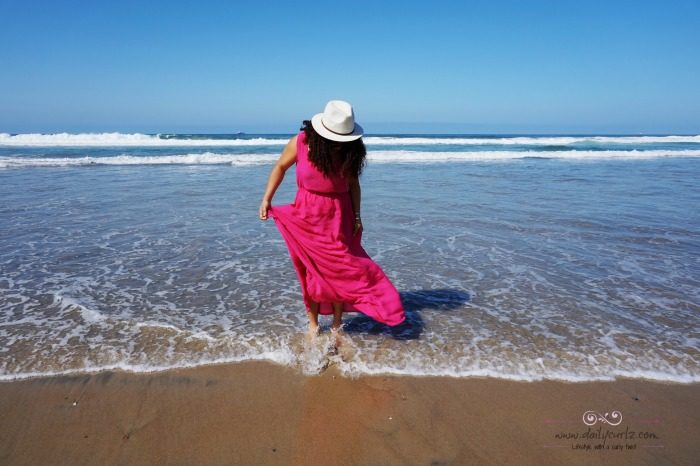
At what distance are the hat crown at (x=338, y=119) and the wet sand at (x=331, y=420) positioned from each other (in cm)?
175

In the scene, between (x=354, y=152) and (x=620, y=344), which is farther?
(x=620, y=344)

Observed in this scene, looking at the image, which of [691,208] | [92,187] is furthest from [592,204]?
[92,187]

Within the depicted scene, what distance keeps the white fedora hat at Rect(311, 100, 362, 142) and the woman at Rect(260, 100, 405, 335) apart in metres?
0.02

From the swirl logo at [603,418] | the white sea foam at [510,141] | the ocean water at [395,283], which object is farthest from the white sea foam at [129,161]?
the swirl logo at [603,418]

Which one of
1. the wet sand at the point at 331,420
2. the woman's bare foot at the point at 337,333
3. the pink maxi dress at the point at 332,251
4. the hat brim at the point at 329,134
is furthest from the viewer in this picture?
the woman's bare foot at the point at 337,333

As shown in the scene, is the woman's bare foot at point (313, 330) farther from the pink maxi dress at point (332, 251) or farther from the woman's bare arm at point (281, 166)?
the woman's bare arm at point (281, 166)

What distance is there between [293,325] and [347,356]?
0.72 m

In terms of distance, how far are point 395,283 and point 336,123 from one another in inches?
101

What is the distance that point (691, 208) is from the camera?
9.42 meters

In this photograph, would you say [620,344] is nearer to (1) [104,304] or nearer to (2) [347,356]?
(2) [347,356]

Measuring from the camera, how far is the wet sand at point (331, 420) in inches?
99.4

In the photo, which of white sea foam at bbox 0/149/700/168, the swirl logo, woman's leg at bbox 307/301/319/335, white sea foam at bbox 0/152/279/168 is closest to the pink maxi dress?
woman's leg at bbox 307/301/319/335

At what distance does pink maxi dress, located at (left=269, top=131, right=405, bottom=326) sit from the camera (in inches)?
135

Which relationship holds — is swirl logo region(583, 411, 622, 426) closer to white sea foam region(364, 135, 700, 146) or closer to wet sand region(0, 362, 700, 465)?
wet sand region(0, 362, 700, 465)
